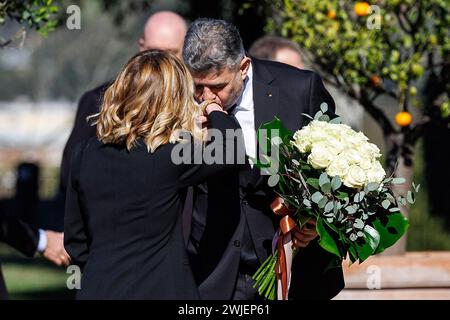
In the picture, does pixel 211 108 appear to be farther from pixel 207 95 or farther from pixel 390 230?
pixel 390 230

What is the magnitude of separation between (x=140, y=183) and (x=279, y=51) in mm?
3152

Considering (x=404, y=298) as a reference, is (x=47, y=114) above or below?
below

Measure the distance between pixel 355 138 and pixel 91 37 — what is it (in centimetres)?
4015

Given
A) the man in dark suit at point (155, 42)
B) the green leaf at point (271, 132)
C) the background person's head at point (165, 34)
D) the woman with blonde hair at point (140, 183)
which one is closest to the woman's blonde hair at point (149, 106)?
the woman with blonde hair at point (140, 183)

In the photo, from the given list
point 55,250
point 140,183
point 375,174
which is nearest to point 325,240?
point 375,174

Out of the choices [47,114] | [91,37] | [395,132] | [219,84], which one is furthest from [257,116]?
[47,114]

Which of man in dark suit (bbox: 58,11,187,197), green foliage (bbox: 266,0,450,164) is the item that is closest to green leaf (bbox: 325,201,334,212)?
man in dark suit (bbox: 58,11,187,197)

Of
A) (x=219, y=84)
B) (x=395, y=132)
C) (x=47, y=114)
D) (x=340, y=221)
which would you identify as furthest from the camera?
(x=47, y=114)

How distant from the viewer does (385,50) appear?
7.93 metres

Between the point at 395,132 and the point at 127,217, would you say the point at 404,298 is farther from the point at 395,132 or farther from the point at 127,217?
the point at 127,217

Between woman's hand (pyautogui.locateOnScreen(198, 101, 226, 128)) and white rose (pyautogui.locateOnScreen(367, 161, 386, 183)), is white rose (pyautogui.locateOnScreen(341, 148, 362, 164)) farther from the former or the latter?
woman's hand (pyautogui.locateOnScreen(198, 101, 226, 128))

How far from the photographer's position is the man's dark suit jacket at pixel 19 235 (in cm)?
621

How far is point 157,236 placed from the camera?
4395 millimetres

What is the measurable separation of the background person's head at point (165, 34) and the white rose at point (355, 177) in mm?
2600
